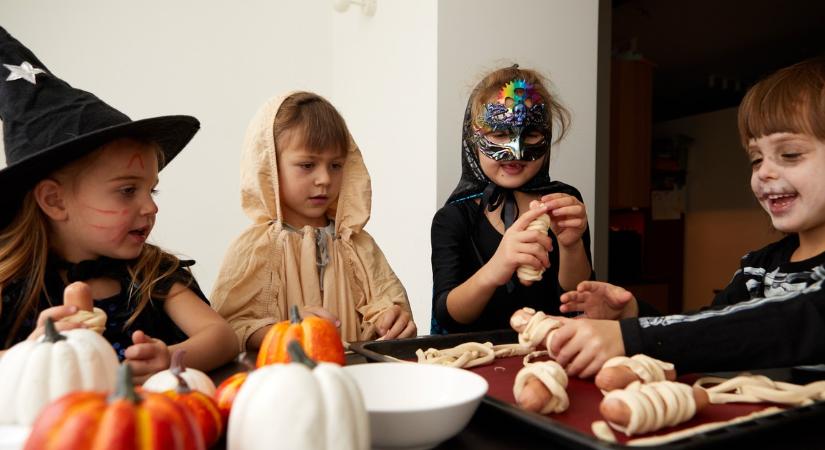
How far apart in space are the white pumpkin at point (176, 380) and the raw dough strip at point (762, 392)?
63 centimetres

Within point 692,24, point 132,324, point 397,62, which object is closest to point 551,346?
point 132,324

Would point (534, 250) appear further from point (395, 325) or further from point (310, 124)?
point (310, 124)

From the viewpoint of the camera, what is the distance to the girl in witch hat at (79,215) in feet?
3.60

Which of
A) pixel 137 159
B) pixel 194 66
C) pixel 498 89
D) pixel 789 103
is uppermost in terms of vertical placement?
pixel 194 66

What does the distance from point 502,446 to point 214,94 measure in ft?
9.01

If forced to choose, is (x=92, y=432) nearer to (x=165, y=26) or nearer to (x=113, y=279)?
(x=113, y=279)

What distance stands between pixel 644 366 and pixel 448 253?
3.04 ft

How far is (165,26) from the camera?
280 centimetres

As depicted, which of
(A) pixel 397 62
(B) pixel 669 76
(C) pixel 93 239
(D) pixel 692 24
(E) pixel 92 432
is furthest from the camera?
(B) pixel 669 76

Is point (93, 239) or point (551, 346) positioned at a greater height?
point (93, 239)

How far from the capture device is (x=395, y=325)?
4.69ft

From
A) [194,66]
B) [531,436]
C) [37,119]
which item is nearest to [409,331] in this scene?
[531,436]

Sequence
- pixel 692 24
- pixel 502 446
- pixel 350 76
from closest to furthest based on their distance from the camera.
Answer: pixel 502 446, pixel 350 76, pixel 692 24

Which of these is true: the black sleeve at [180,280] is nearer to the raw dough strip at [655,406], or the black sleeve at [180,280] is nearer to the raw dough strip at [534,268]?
the raw dough strip at [534,268]
